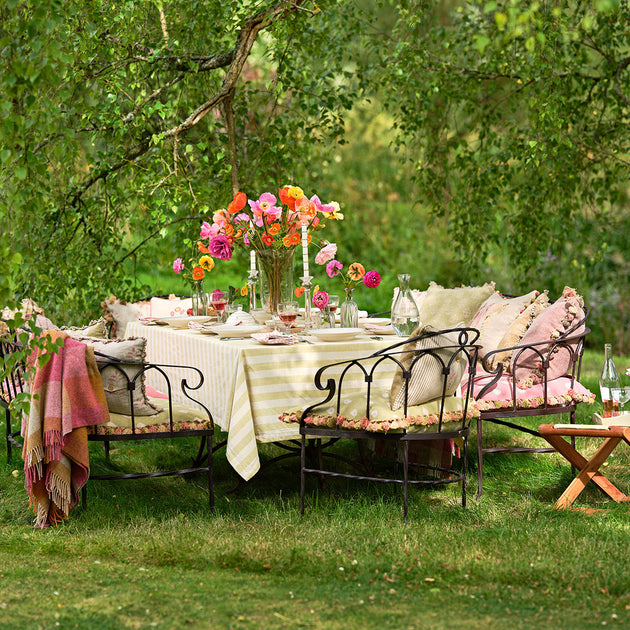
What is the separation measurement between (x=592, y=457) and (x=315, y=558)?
1.46 metres

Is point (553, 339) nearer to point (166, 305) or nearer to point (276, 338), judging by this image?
point (276, 338)

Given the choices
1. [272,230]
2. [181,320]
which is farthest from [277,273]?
[181,320]

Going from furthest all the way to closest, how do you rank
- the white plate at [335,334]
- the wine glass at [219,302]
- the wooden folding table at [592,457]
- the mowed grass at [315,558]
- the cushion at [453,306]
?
the cushion at [453,306]
the wine glass at [219,302]
the white plate at [335,334]
the wooden folding table at [592,457]
the mowed grass at [315,558]

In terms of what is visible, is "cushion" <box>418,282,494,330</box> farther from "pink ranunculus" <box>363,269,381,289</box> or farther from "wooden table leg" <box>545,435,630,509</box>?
"wooden table leg" <box>545,435,630,509</box>

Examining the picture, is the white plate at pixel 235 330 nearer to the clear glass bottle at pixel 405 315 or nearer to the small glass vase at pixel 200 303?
the clear glass bottle at pixel 405 315

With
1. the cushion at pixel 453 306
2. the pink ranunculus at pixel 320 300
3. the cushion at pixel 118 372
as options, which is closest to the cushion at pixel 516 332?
the cushion at pixel 453 306

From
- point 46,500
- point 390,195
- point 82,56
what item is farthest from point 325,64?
point 390,195

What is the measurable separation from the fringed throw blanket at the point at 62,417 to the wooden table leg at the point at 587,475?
1.96 meters

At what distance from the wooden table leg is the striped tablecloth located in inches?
32.6

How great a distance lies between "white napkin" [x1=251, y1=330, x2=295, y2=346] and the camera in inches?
154

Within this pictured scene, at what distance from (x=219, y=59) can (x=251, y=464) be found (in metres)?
3.34

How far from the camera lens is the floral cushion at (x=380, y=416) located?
11.7 feet

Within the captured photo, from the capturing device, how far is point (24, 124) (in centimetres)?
309

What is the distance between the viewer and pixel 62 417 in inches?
141
